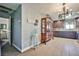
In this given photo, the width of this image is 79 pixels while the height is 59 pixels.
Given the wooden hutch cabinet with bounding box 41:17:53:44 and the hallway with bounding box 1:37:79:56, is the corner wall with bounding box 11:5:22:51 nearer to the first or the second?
the hallway with bounding box 1:37:79:56

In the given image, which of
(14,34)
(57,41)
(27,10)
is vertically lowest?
(57,41)

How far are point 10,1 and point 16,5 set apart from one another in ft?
0.55

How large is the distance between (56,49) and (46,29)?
1.61ft

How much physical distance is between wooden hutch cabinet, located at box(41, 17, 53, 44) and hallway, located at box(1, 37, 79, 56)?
0.11 metres

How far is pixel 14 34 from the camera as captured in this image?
250 centimetres

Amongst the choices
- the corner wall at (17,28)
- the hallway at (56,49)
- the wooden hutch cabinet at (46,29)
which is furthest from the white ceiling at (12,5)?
the hallway at (56,49)

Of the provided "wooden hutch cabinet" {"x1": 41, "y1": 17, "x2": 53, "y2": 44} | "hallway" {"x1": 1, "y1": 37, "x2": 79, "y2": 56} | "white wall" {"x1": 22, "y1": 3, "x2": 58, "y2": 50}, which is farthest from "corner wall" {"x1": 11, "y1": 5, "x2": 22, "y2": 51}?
"wooden hutch cabinet" {"x1": 41, "y1": 17, "x2": 53, "y2": 44}

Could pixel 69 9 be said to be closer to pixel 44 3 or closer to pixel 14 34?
pixel 44 3

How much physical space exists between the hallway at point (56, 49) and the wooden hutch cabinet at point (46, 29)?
4.4 inches

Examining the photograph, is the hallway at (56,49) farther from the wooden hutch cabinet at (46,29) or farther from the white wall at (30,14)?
the white wall at (30,14)

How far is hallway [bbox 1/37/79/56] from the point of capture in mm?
2447

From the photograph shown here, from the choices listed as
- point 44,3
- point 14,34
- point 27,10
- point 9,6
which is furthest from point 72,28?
point 9,6

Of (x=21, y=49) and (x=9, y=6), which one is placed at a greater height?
(x=9, y=6)

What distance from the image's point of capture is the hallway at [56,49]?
245cm
